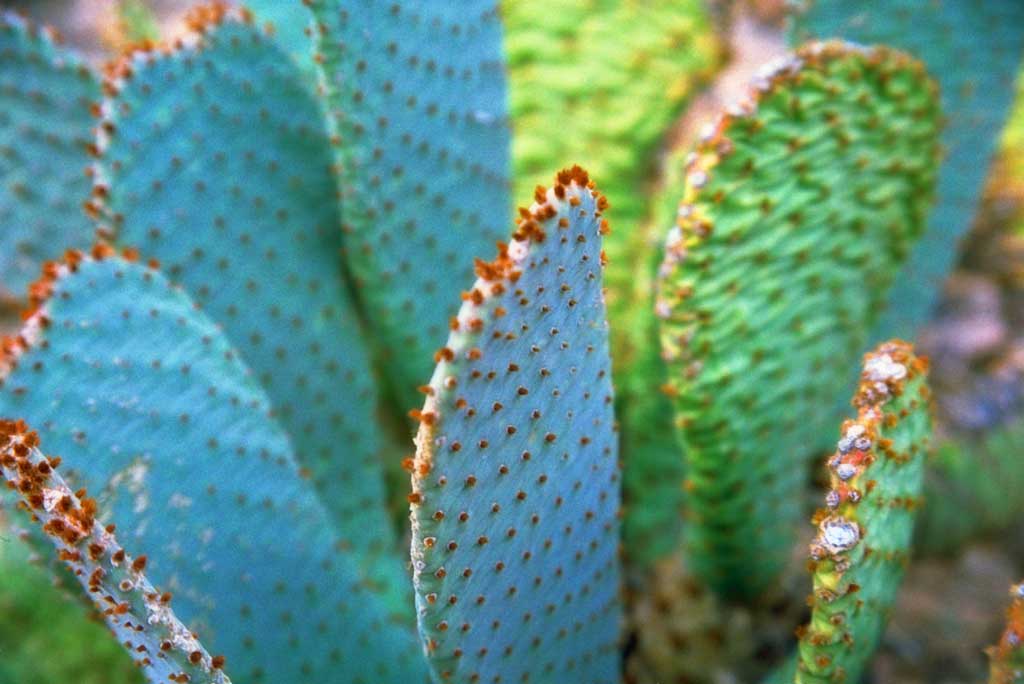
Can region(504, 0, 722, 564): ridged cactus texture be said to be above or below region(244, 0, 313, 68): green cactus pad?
below

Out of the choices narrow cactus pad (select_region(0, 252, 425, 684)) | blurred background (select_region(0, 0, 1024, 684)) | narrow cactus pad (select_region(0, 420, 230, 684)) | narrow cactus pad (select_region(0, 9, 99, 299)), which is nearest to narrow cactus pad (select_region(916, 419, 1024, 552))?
blurred background (select_region(0, 0, 1024, 684))

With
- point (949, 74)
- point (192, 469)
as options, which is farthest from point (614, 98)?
point (192, 469)

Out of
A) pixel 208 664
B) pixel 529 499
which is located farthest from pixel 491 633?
pixel 208 664

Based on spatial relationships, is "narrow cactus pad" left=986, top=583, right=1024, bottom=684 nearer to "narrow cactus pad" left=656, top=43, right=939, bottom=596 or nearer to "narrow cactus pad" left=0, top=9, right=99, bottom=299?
"narrow cactus pad" left=656, top=43, right=939, bottom=596

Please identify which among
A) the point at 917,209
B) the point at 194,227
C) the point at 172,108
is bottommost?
the point at 917,209

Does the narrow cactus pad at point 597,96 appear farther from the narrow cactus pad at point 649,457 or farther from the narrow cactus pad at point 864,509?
the narrow cactus pad at point 864,509

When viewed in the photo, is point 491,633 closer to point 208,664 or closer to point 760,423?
point 208,664

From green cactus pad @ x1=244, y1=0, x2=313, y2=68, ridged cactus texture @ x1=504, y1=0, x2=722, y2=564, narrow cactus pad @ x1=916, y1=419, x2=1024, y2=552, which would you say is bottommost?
narrow cactus pad @ x1=916, y1=419, x2=1024, y2=552
